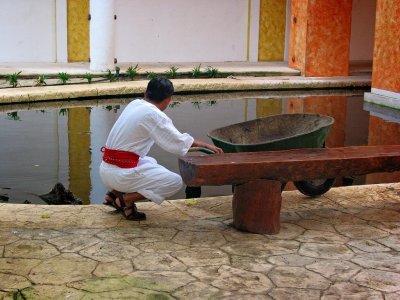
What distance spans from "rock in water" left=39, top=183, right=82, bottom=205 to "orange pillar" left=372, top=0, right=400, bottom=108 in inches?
338

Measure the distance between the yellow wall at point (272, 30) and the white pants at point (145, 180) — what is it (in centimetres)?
1572

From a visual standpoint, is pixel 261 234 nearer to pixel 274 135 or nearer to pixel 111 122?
pixel 274 135

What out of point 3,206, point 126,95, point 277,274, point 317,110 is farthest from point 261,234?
point 126,95

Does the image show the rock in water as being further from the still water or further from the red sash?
the red sash

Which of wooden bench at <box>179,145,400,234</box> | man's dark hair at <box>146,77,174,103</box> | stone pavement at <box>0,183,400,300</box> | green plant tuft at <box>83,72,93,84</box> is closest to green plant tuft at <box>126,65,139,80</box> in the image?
green plant tuft at <box>83,72,93,84</box>

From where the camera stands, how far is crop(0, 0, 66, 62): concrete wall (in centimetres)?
1903

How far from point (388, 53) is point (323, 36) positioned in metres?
3.82

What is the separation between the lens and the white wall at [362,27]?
22.2 meters

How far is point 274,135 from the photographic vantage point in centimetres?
773

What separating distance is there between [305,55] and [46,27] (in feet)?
21.3

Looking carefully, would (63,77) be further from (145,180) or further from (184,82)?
(145,180)

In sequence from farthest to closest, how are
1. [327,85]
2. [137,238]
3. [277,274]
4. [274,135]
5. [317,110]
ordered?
[327,85] → [317,110] → [274,135] → [137,238] → [277,274]

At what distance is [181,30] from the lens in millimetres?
20844

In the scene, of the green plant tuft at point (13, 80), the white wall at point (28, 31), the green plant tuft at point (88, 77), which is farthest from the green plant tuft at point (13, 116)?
the white wall at point (28, 31)
